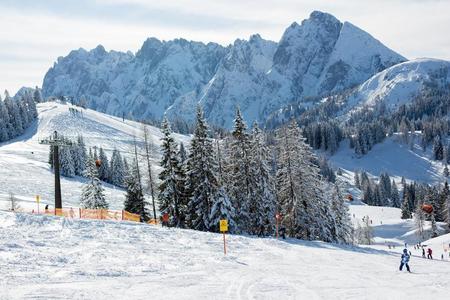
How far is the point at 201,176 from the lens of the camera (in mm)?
46250

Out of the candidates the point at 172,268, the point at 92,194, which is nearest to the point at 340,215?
the point at 92,194

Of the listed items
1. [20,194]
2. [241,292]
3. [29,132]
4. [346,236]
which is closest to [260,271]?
[241,292]

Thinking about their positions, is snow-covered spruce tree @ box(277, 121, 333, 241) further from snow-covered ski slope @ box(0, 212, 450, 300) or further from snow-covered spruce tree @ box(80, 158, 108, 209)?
snow-covered spruce tree @ box(80, 158, 108, 209)

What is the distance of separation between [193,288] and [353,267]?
39.2 feet

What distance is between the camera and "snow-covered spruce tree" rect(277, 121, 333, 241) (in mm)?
47469

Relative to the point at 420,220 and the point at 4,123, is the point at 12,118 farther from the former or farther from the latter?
the point at 420,220

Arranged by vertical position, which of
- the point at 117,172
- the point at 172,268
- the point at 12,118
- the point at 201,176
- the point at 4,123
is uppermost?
the point at 12,118

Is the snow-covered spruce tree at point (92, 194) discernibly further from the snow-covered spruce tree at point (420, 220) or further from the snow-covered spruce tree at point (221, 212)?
the snow-covered spruce tree at point (420, 220)

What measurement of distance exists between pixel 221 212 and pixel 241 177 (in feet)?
16.7

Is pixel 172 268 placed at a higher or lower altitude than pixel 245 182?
lower

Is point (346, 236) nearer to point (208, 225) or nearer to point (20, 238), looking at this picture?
point (208, 225)

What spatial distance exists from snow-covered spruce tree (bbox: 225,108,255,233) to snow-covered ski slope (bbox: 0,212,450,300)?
12372 millimetres

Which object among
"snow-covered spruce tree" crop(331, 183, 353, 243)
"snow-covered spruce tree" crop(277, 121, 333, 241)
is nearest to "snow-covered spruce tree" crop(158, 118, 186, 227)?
"snow-covered spruce tree" crop(277, 121, 333, 241)

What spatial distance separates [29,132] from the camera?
182 m
